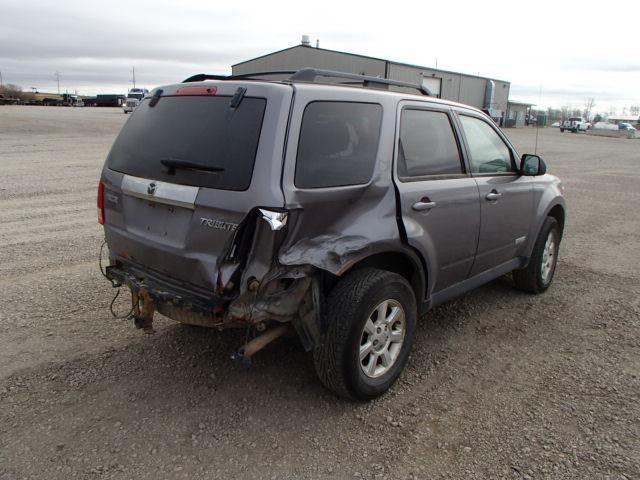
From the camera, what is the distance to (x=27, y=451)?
9.09 feet

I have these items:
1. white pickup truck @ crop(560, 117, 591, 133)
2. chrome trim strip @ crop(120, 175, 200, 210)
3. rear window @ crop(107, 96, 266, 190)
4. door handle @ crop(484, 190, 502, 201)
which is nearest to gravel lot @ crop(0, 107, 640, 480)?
door handle @ crop(484, 190, 502, 201)

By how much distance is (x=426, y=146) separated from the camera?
3719 millimetres

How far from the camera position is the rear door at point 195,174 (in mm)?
2814

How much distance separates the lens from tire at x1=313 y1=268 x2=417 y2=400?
9.84ft

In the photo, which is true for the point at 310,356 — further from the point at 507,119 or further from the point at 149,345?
the point at 507,119

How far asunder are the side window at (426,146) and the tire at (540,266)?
1604mm

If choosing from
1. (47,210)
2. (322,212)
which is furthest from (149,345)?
(47,210)

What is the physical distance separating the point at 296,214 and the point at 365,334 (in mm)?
918

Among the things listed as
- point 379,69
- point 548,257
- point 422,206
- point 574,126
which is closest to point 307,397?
point 422,206

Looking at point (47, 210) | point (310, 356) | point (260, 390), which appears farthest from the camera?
point (47, 210)

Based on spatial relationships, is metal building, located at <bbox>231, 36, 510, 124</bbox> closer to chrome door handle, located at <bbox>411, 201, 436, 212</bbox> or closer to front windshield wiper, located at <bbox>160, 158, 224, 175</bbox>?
chrome door handle, located at <bbox>411, 201, 436, 212</bbox>

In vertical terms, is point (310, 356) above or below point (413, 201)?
below

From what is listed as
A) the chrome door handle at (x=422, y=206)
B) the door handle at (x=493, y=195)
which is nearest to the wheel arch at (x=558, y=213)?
the door handle at (x=493, y=195)

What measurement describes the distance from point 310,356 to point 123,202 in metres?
1.71
